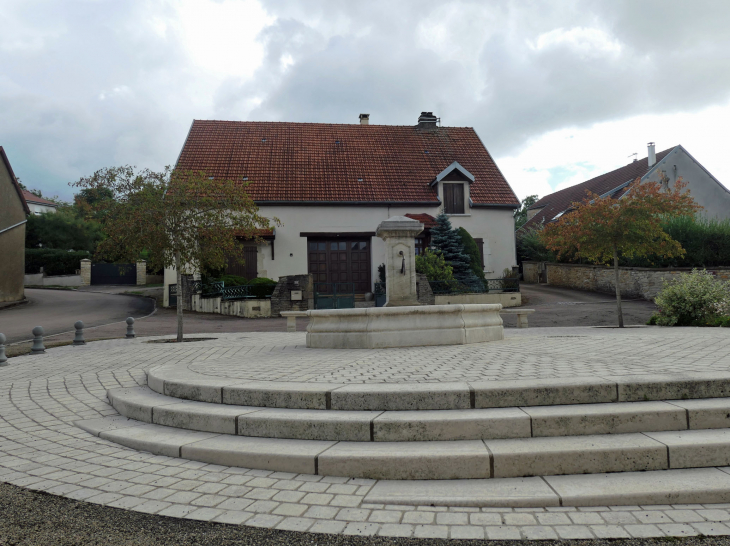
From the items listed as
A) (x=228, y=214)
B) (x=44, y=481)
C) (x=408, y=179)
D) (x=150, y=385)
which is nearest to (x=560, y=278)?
(x=408, y=179)

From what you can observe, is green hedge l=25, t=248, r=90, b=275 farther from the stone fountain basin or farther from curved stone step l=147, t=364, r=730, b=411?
curved stone step l=147, t=364, r=730, b=411

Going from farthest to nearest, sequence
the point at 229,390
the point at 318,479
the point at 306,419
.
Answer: the point at 229,390, the point at 306,419, the point at 318,479

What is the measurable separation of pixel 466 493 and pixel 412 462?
450 millimetres

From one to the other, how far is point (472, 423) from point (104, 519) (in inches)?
107

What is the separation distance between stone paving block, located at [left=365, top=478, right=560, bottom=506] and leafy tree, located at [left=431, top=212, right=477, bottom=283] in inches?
710

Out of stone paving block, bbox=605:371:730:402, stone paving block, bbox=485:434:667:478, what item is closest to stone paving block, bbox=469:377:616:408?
stone paving block, bbox=605:371:730:402

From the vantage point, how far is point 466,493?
3.19 metres

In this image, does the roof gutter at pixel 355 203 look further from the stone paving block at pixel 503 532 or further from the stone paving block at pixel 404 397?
the stone paving block at pixel 503 532

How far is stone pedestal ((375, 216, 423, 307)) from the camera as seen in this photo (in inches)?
380

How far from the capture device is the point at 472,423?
3779 mm

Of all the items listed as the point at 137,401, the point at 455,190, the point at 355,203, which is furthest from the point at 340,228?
the point at 137,401

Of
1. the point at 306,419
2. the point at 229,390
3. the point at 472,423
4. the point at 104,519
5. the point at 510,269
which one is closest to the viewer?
the point at 104,519

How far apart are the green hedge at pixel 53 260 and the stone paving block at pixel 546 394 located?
142 ft

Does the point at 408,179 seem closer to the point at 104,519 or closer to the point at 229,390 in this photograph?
the point at 229,390
